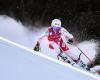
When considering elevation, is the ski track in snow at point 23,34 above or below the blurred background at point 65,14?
below

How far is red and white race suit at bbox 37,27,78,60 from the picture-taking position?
8.94ft

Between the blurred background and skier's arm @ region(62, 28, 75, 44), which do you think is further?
the blurred background

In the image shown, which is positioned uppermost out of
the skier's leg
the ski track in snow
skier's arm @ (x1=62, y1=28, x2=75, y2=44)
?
the ski track in snow

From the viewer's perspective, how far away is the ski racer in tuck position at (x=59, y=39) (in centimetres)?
270


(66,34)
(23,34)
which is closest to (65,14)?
(23,34)

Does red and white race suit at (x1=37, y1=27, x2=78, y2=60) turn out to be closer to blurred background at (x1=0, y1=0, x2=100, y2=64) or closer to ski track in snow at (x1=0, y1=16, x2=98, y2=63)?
ski track in snow at (x1=0, y1=16, x2=98, y2=63)

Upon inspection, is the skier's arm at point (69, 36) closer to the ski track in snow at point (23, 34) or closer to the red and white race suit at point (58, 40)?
the red and white race suit at point (58, 40)

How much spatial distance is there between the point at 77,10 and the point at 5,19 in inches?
40.7

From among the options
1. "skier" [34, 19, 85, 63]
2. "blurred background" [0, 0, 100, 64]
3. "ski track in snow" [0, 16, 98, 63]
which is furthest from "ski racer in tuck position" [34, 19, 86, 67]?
"blurred background" [0, 0, 100, 64]

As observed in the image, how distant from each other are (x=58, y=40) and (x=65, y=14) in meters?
1.00

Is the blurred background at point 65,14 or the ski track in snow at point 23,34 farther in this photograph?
the blurred background at point 65,14

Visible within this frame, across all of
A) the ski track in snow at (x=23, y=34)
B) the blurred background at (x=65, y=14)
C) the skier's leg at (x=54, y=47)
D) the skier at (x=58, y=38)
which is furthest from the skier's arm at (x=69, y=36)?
the blurred background at (x=65, y=14)

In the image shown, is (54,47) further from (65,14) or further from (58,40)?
(65,14)

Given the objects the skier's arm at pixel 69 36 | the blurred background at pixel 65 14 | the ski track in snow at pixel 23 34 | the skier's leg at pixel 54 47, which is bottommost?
the skier's leg at pixel 54 47
